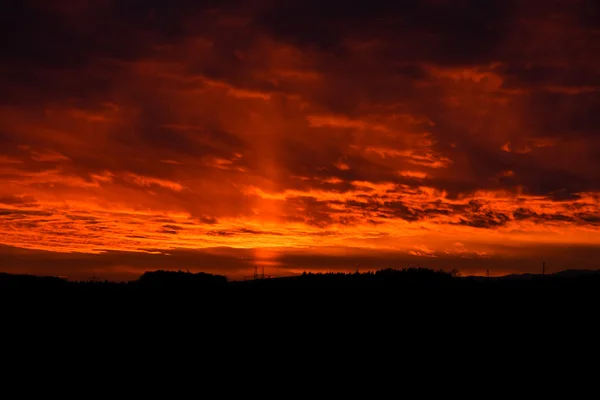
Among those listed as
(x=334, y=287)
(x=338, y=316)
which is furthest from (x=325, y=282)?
(x=338, y=316)

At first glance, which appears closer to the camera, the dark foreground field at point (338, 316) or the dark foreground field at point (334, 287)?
the dark foreground field at point (338, 316)

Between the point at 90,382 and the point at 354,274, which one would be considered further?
the point at 354,274

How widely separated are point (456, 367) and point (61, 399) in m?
18.1

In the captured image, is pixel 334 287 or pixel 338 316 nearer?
pixel 338 316

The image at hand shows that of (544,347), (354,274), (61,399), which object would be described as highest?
(354,274)

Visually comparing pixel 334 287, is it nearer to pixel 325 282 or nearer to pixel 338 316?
pixel 325 282

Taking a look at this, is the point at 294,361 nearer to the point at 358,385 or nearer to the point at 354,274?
the point at 358,385

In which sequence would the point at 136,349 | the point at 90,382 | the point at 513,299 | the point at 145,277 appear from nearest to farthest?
the point at 90,382, the point at 136,349, the point at 513,299, the point at 145,277

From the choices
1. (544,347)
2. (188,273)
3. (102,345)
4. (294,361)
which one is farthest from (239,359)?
(188,273)

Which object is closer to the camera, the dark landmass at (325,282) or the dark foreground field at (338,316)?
the dark foreground field at (338,316)

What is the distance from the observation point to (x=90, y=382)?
3434cm

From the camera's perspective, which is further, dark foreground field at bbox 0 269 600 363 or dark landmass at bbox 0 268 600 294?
dark landmass at bbox 0 268 600 294

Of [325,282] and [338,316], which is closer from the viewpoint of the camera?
[338,316]

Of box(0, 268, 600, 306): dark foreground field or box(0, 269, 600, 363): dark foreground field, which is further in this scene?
box(0, 268, 600, 306): dark foreground field
